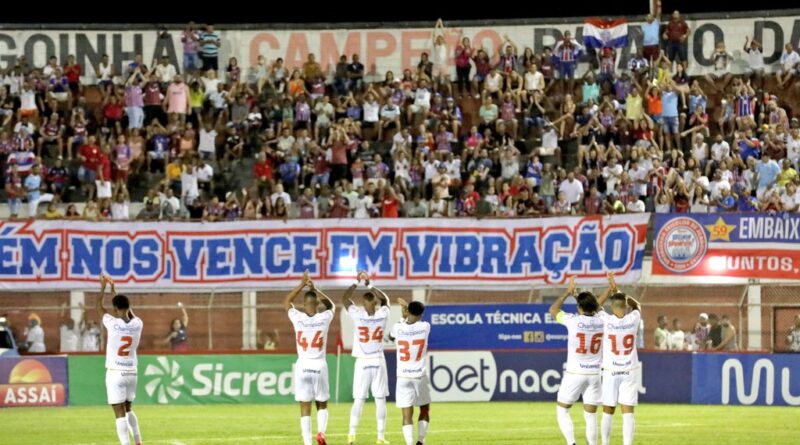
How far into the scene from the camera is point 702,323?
1422 inches

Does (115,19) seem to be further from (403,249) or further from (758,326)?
(758,326)

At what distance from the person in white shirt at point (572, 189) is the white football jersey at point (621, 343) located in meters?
18.6

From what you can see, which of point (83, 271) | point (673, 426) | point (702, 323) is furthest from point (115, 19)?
point (673, 426)

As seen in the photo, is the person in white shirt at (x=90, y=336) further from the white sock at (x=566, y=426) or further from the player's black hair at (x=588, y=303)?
the player's black hair at (x=588, y=303)

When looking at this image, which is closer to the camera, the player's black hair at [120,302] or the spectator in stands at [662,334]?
the player's black hair at [120,302]

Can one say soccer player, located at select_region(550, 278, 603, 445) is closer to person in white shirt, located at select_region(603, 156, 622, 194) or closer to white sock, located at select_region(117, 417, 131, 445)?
white sock, located at select_region(117, 417, 131, 445)

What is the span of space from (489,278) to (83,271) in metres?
10.4

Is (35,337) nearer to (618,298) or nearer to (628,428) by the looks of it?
(628,428)

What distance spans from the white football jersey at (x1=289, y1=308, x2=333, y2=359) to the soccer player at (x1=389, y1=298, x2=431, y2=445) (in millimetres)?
1136

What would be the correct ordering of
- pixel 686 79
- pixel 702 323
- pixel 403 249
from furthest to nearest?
pixel 686 79 < pixel 403 249 < pixel 702 323

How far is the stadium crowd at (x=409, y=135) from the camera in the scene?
1580 inches

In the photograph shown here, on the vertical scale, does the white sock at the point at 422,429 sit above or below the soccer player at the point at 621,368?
below

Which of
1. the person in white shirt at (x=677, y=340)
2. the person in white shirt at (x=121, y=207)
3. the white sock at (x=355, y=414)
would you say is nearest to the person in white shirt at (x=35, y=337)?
the person in white shirt at (x=121, y=207)

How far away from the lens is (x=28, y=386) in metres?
34.9
